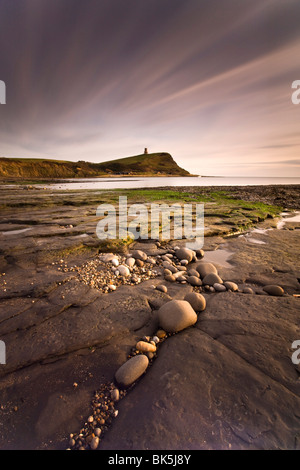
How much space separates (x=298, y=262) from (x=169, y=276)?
11.6ft

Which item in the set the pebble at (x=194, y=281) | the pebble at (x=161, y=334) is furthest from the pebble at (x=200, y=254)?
the pebble at (x=161, y=334)

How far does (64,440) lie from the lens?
159 centimetres

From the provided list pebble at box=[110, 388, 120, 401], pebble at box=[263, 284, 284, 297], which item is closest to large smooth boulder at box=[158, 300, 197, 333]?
pebble at box=[110, 388, 120, 401]

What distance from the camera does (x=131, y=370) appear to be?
2062 mm

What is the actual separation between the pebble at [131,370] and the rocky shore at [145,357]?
1 cm

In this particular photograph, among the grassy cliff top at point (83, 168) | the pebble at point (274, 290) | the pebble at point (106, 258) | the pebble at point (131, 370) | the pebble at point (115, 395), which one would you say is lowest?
the pebble at point (115, 395)

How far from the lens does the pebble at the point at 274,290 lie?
3.71 metres

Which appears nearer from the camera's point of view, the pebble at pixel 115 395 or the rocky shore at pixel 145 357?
the rocky shore at pixel 145 357

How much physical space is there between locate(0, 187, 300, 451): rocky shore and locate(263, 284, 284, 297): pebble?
0.02m

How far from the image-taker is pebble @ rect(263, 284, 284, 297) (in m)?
3.71

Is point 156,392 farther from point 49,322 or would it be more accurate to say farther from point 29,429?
point 49,322

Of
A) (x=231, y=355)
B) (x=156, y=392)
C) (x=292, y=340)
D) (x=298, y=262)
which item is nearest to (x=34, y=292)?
(x=156, y=392)

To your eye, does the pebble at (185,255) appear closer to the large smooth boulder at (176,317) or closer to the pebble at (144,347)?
the large smooth boulder at (176,317)

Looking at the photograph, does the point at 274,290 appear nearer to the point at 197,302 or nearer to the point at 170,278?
the point at 197,302
